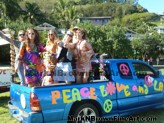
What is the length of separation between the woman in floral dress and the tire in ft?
3.71

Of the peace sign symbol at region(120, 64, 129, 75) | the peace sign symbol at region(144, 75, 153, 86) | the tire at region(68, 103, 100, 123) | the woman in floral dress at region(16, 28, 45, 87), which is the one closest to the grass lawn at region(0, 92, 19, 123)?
the woman in floral dress at region(16, 28, 45, 87)

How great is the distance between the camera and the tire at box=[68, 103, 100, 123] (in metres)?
6.26

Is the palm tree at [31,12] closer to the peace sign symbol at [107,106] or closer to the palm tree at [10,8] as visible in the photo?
the palm tree at [10,8]

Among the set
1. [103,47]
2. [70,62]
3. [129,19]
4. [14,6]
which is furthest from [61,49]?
[129,19]

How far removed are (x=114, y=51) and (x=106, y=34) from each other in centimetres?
291

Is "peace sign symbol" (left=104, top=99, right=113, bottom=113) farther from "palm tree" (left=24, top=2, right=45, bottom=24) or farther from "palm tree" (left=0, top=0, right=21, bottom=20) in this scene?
"palm tree" (left=24, top=2, right=45, bottom=24)

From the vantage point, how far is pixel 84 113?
21.0ft

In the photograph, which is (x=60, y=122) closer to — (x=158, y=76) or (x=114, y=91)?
(x=114, y=91)

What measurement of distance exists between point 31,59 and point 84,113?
1.68 m

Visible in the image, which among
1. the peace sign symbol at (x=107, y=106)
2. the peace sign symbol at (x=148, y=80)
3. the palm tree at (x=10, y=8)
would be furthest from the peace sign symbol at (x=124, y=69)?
the palm tree at (x=10, y=8)

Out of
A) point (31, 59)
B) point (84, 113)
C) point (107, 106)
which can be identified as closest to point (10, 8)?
point (31, 59)

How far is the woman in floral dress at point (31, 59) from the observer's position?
6.79 metres

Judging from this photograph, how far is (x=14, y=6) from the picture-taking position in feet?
185

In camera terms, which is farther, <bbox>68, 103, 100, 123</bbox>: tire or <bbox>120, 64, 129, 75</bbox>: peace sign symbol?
<bbox>120, 64, 129, 75</bbox>: peace sign symbol
